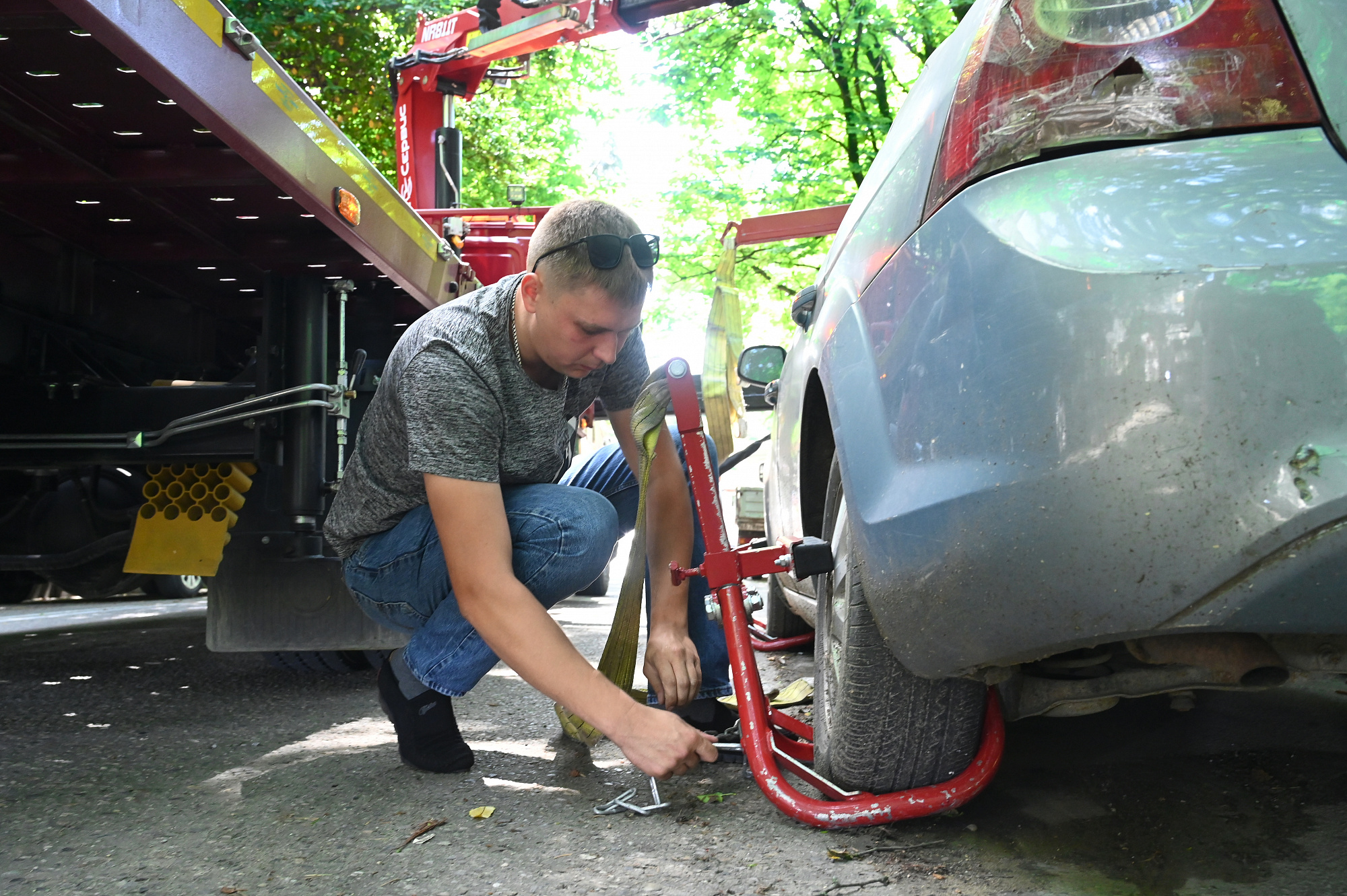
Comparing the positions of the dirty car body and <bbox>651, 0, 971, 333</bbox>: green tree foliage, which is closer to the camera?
the dirty car body

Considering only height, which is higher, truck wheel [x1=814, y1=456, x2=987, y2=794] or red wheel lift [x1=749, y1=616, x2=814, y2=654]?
truck wheel [x1=814, y1=456, x2=987, y2=794]

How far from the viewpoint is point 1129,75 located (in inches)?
52.2

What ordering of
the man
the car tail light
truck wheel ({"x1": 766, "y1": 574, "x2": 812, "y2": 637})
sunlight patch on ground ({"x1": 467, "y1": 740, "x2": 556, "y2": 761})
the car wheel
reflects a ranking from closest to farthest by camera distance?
the car tail light < the man < sunlight patch on ground ({"x1": 467, "y1": 740, "x2": 556, "y2": 761}) < truck wheel ({"x1": 766, "y1": 574, "x2": 812, "y2": 637}) < the car wheel

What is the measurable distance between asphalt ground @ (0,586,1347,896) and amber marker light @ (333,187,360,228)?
4.17 feet

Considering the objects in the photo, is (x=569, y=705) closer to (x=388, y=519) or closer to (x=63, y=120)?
(x=388, y=519)

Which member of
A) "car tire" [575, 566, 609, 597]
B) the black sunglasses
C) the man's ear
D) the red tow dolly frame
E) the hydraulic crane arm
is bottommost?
"car tire" [575, 566, 609, 597]

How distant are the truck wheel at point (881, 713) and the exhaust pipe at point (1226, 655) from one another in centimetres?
36


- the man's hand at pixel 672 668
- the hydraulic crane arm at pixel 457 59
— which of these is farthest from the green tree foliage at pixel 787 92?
the man's hand at pixel 672 668

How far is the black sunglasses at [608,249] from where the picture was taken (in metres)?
2.10

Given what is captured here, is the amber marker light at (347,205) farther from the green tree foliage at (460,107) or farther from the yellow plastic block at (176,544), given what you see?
the green tree foliage at (460,107)

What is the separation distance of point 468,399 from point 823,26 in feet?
32.4

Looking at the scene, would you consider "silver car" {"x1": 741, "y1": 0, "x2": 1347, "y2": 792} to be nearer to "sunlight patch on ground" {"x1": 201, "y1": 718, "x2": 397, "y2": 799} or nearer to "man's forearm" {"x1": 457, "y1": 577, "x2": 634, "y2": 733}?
"man's forearm" {"x1": 457, "y1": 577, "x2": 634, "y2": 733}

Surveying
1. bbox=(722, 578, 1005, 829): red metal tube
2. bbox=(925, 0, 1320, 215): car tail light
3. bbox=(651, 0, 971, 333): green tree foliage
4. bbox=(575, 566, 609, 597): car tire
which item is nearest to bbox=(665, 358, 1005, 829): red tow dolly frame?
bbox=(722, 578, 1005, 829): red metal tube

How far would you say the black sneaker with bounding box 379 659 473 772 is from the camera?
2359 mm
